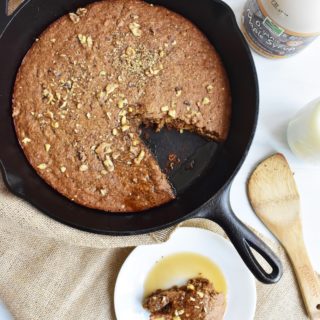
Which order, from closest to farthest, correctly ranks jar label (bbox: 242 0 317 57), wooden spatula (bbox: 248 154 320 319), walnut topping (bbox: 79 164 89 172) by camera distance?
jar label (bbox: 242 0 317 57) < walnut topping (bbox: 79 164 89 172) < wooden spatula (bbox: 248 154 320 319)

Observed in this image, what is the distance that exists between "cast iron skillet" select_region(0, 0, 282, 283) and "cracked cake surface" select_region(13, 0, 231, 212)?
0.05 m

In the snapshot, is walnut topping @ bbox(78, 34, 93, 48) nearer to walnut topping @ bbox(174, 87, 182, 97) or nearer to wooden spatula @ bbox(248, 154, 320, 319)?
walnut topping @ bbox(174, 87, 182, 97)

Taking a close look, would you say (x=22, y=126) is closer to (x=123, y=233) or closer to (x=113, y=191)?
(x=113, y=191)

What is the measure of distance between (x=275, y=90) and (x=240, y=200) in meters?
0.48

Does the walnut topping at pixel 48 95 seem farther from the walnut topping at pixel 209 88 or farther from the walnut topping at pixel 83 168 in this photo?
the walnut topping at pixel 209 88

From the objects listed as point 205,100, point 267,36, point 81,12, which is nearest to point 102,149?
point 205,100

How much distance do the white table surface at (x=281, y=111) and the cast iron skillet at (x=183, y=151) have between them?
0.13 m

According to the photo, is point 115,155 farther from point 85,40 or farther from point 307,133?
point 307,133

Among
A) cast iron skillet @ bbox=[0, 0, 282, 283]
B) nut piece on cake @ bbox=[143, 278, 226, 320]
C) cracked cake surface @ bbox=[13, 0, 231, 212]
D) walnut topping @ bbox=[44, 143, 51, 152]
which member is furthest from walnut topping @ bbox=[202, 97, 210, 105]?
nut piece on cake @ bbox=[143, 278, 226, 320]

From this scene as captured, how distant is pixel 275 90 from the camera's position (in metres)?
2.00

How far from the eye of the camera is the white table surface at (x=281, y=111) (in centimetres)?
200

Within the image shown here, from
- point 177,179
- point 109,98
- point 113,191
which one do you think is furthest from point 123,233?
point 109,98

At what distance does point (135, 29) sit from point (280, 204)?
35.8 inches

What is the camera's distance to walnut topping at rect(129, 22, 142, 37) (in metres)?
1.87
